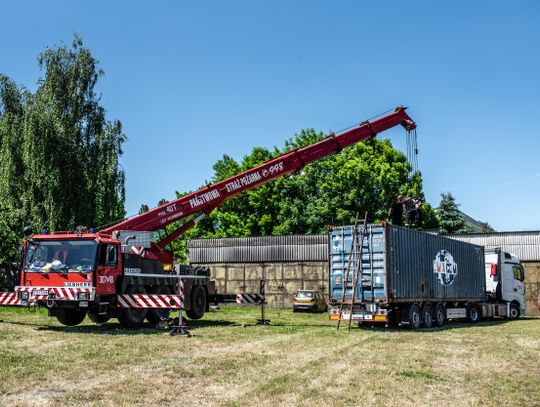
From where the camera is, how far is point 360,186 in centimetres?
4697

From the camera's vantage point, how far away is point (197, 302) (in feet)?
70.9

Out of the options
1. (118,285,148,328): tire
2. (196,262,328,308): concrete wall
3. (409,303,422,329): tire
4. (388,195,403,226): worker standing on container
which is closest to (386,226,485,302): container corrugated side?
(409,303,422,329): tire

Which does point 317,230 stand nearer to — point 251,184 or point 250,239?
point 250,239

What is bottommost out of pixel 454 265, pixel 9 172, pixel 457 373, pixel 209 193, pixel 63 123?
pixel 457 373

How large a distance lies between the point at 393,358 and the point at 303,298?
827 inches

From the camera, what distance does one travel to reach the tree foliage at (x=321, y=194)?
4675 cm

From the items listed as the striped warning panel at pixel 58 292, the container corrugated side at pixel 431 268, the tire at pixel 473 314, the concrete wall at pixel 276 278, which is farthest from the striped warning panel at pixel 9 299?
the concrete wall at pixel 276 278

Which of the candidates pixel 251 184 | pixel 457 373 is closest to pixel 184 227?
pixel 251 184

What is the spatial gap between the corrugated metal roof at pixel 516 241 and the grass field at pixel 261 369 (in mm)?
21299

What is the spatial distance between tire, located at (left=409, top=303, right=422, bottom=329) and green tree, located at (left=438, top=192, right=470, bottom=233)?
38548 millimetres

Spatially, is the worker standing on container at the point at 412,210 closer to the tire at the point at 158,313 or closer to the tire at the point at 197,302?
the tire at the point at 197,302

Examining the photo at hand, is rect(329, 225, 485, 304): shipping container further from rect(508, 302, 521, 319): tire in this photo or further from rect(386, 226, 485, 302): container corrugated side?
rect(508, 302, 521, 319): tire

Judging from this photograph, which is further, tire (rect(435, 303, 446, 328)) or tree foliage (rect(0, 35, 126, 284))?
tree foliage (rect(0, 35, 126, 284))

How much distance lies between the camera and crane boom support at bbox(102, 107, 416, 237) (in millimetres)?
20594
